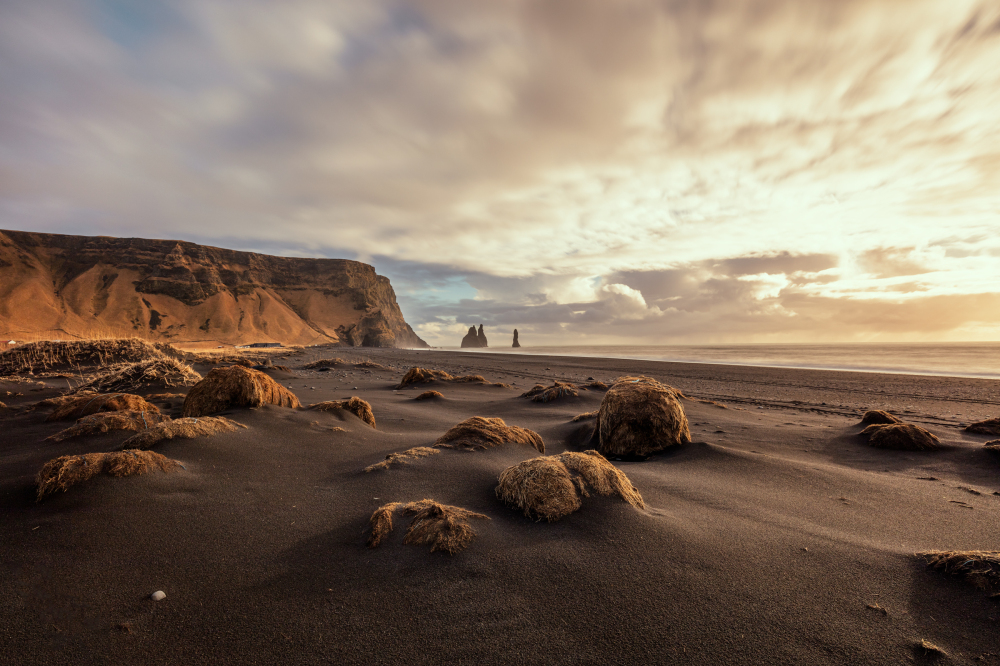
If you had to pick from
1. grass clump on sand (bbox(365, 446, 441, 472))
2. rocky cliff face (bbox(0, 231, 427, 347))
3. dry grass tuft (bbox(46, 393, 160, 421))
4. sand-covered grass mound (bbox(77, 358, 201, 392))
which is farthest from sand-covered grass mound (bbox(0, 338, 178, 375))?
rocky cliff face (bbox(0, 231, 427, 347))

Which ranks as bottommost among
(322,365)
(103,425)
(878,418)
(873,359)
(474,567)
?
(322,365)

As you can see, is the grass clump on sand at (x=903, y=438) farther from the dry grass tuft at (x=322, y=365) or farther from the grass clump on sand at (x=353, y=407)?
the dry grass tuft at (x=322, y=365)

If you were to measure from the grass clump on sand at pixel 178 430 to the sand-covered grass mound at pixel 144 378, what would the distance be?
527 cm

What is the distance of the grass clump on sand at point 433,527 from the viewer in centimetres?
284

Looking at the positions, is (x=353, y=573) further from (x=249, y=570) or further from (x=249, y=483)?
(x=249, y=483)

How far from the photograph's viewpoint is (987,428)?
24.7 ft

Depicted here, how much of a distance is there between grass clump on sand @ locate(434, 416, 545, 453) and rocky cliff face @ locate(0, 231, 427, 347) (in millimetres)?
70843

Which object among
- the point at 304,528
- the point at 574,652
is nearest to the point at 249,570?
the point at 304,528

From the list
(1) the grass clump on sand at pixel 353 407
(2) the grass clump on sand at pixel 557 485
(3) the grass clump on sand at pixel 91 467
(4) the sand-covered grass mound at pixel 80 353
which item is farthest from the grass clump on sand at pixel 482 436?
(4) the sand-covered grass mound at pixel 80 353

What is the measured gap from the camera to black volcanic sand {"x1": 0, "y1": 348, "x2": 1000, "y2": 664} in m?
2.00

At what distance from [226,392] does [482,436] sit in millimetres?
4097

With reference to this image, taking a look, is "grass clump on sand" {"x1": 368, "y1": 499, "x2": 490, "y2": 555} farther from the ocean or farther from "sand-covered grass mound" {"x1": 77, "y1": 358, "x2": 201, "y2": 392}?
the ocean

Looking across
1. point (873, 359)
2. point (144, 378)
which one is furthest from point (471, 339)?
point (144, 378)

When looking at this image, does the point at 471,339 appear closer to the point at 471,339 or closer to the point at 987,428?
the point at 471,339
